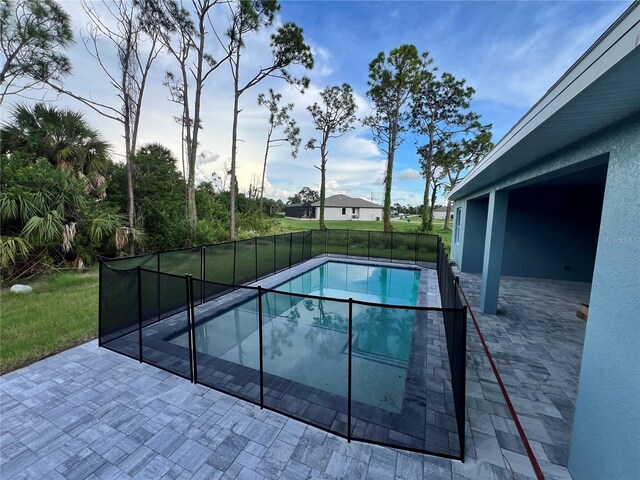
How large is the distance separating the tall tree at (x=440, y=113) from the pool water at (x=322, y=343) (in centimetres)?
1619

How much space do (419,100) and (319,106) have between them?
22.9 ft

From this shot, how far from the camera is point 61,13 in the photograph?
8258 millimetres

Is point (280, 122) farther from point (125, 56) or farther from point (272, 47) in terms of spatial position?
point (125, 56)

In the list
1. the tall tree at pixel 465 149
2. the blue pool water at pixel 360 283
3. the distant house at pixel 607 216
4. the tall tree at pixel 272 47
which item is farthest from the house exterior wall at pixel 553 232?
the tall tree at pixel 465 149

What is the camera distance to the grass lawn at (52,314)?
4.11 meters

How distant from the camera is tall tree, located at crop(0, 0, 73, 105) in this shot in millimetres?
7969

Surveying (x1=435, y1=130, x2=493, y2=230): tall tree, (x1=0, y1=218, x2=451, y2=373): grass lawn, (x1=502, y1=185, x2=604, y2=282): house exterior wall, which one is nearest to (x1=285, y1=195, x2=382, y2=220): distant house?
→ (x1=435, y1=130, x2=493, y2=230): tall tree

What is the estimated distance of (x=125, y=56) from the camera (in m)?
9.83

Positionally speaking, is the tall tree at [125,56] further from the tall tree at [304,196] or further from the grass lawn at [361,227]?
the tall tree at [304,196]

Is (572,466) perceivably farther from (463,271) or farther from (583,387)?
(463,271)

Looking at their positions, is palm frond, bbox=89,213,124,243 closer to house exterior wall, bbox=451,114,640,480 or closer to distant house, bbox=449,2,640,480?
distant house, bbox=449,2,640,480

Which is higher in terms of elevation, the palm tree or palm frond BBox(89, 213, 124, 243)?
the palm tree

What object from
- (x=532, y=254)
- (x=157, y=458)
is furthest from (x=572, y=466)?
(x=532, y=254)

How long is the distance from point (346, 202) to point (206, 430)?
43413 mm
